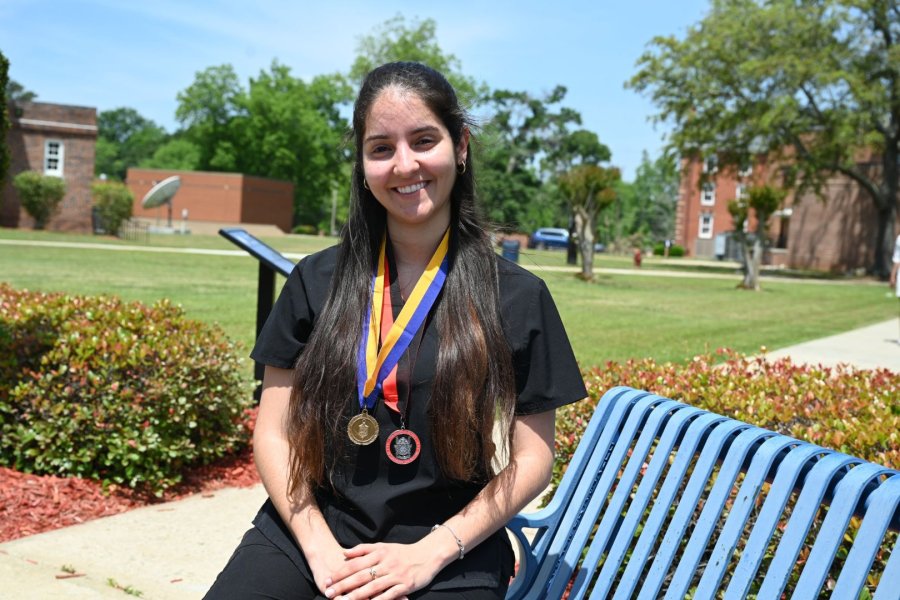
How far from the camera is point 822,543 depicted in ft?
Result: 6.42

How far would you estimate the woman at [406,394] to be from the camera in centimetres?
224

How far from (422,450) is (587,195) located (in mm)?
23800

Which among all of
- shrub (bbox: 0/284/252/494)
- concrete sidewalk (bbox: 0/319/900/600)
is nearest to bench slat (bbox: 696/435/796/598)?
concrete sidewalk (bbox: 0/319/900/600)

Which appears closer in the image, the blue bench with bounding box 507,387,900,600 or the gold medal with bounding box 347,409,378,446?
the blue bench with bounding box 507,387,900,600

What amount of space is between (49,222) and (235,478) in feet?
133

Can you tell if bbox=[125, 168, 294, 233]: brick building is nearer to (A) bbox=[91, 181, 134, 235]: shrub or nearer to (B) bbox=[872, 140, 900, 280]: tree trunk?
(A) bbox=[91, 181, 134, 235]: shrub

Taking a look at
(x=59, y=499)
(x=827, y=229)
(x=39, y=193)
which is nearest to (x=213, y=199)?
(x=39, y=193)

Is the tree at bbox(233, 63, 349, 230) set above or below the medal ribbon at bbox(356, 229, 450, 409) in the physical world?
above

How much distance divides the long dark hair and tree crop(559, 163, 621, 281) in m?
23.3

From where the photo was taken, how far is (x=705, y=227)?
2547 inches

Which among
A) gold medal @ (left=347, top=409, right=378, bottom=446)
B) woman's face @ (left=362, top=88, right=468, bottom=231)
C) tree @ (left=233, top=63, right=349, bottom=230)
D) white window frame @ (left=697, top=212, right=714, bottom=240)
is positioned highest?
tree @ (left=233, top=63, right=349, bottom=230)

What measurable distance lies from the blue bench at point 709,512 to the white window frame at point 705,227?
63.7 meters

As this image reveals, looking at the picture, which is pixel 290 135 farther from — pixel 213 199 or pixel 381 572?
pixel 381 572

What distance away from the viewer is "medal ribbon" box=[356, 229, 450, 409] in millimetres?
2256
